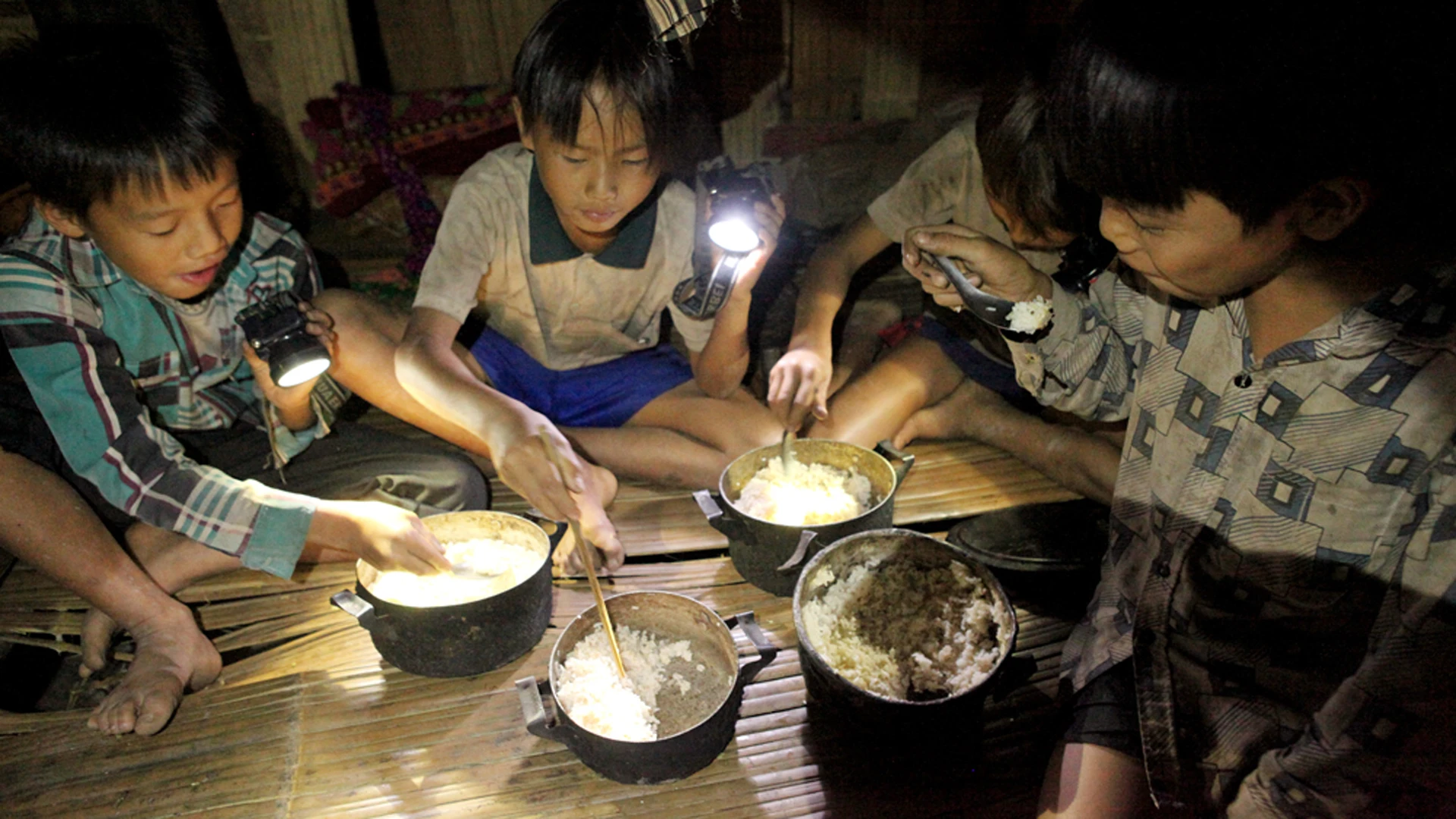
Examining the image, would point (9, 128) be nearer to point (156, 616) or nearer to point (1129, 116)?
point (156, 616)

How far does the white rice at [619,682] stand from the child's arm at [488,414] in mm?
338

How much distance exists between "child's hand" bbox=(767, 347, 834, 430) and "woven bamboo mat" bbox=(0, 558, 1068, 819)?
0.81 meters

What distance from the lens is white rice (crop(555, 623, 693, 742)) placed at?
1.73 meters

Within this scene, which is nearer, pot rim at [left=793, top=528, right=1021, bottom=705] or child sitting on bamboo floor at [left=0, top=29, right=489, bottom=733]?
pot rim at [left=793, top=528, right=1021, bottom=705]

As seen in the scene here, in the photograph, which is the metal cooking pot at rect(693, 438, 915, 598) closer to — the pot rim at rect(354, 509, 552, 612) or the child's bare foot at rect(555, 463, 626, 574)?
the child's bare foot at rect(555, 463, 626, 574)

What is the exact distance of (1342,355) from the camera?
135 centimetres

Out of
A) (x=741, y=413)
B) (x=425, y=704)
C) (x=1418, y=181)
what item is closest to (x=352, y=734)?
(x=425, y=704)

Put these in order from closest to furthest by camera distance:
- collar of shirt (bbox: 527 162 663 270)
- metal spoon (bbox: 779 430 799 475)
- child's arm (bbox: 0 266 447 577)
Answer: child's arm (bbox: 0 266 447 577), metal spoon (bbox: 779 430 799 475), collar of shirt (bbox: 527 162 663 270)

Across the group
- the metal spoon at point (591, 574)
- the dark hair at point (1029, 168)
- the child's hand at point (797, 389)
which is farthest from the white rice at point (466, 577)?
the dark hair at point (1029, 168)

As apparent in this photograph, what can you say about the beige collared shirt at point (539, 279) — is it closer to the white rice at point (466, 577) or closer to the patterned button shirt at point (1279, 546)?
the white rice at point (466, 577)

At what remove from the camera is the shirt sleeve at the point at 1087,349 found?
187 centimetres

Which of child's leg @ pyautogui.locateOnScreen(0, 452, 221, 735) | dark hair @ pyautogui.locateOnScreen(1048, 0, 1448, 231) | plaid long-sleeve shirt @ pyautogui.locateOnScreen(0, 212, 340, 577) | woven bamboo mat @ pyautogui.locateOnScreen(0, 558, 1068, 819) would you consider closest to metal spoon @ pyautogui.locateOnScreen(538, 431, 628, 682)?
woven bamboo mat @ pyautogui.locateOnScreen(0, 558, 1068, 819)

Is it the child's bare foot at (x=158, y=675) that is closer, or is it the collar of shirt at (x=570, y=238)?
the child's bare foot at (x=158, y=675)

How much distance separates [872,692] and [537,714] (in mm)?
718
